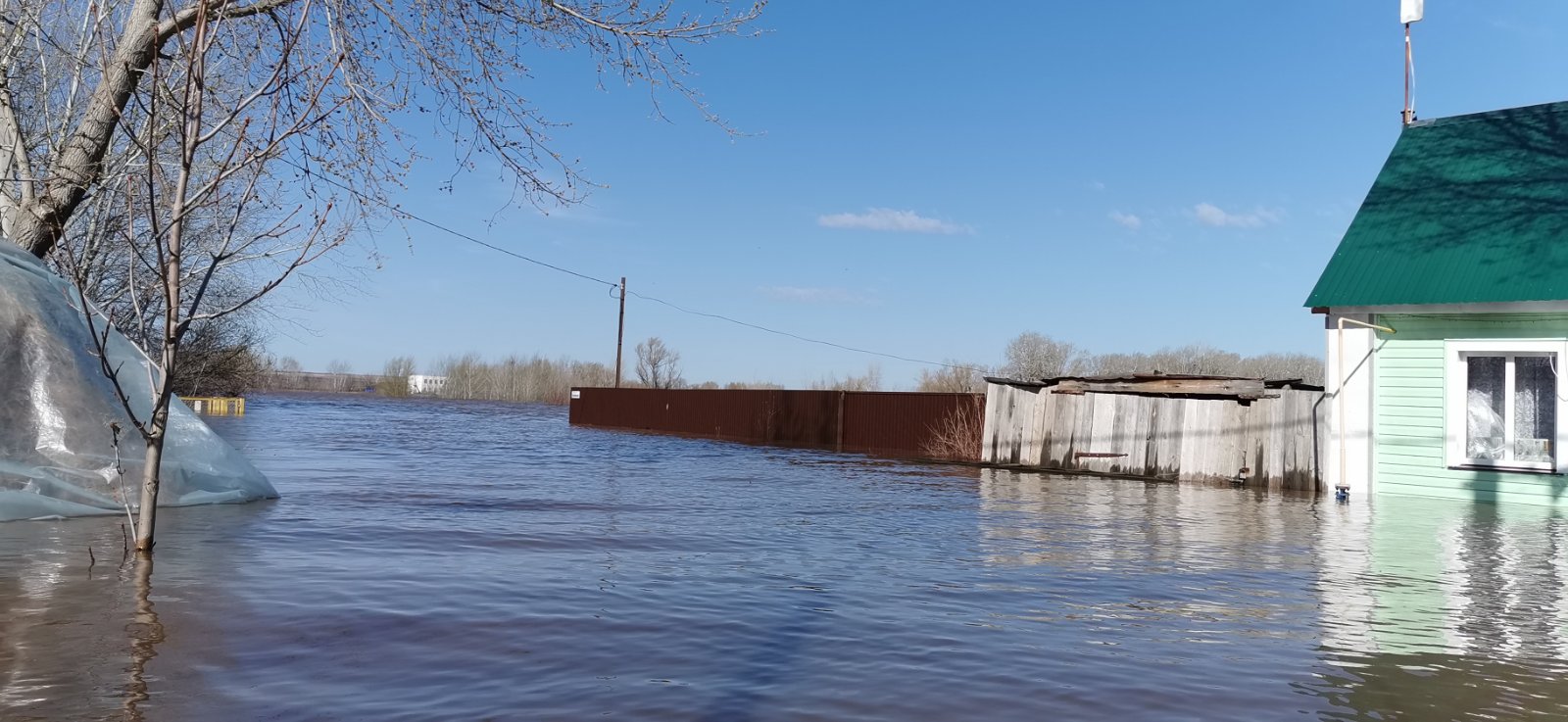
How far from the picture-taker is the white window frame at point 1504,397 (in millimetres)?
13211

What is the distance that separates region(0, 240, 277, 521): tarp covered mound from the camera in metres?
8.20

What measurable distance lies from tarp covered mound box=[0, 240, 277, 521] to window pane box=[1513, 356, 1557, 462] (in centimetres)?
1463

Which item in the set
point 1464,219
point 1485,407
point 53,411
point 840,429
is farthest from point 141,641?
point 840,429

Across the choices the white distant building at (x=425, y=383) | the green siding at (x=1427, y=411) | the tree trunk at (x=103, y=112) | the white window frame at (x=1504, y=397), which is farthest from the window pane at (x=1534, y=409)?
the white distant building at (x=425, y=383)

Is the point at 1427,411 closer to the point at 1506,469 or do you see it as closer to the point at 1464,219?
the point at 1506,469

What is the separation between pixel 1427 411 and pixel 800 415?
682 inches

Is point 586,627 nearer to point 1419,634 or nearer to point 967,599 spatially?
point 967,599

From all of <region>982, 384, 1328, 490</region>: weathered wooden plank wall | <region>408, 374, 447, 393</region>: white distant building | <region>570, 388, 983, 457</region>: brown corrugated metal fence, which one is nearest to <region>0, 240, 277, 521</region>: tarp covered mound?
<region>982, 384, 1328, 490</region>: weathered wooden plank wall

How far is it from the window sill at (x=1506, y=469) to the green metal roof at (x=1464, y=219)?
204 cm

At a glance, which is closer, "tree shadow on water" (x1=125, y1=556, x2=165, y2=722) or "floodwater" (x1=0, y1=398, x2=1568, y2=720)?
"tree shadow on water" (x1=125, y1=556, x2=165, y2=722)

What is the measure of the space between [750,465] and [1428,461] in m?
10.3

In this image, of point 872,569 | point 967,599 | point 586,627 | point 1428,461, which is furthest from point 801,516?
point 1428,461

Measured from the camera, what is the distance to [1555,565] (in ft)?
26.3

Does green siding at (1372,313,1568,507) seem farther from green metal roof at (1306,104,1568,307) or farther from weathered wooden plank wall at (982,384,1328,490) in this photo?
weathered wooden plank wall at (982,384,1328,490)
